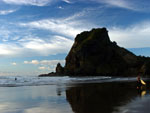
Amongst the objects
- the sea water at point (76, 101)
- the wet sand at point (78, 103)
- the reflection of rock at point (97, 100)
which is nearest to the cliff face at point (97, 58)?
the sea water at point (76, 101)

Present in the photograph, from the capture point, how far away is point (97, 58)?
90.9m

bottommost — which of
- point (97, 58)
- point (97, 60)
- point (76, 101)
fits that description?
point (76, 101)

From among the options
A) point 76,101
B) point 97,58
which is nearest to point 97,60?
point 97,58

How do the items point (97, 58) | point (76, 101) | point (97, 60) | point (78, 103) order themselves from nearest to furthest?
1. point (78, 103)
2. point (76, 101)
3. point (97, 60)
4. point (97, 58)

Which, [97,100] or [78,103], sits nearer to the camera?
[78,103]

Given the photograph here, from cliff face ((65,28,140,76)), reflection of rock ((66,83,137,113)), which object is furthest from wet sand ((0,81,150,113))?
cliff face ((65,28,140,76))

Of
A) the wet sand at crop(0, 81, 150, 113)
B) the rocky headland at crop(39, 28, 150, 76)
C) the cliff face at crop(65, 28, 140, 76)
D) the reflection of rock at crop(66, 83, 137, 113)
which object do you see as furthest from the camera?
the cliff face at crop(65, 28, 140, 76)

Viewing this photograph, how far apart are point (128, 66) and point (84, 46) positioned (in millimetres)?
26191

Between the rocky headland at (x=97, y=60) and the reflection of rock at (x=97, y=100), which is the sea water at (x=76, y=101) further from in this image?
the rocky headland at (x=97, y=60)

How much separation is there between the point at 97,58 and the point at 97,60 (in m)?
1.24

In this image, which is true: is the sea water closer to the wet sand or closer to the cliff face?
the wet sand

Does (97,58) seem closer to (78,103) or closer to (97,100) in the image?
(97,100)

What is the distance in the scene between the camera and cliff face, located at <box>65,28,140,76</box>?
285 feet

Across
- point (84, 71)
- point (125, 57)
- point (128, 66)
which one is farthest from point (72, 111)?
point (125, 57)
